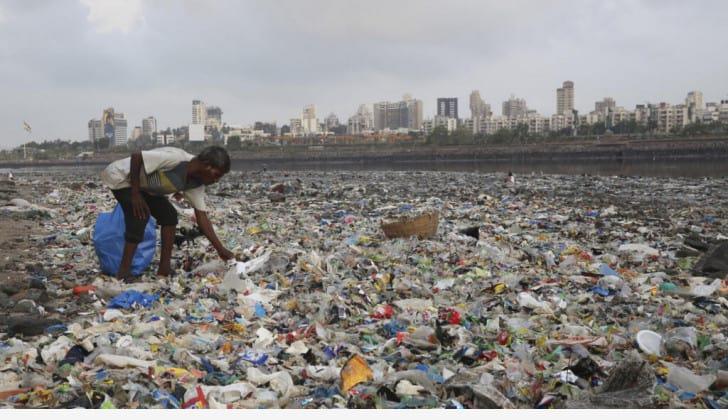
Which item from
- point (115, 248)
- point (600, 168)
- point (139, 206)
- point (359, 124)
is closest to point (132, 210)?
point (139, 206)

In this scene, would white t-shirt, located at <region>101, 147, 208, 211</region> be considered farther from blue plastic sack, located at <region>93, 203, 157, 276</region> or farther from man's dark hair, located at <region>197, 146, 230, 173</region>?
blue plastic sack, located at <region>93, 203, 157, 276</region>

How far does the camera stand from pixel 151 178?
436cm

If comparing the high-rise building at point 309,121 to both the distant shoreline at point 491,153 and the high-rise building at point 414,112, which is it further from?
the distant shoreline at point 491,153

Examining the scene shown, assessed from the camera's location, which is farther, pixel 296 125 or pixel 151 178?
pixel 296 125

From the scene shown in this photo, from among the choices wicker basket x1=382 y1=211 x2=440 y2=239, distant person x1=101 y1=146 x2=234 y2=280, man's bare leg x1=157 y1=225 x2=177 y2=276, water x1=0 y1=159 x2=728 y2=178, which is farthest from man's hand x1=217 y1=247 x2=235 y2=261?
water x1=0 y1=159 x2=728 y2=178

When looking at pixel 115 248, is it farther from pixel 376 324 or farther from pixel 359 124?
pixel 359 124

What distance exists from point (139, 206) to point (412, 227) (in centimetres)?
277

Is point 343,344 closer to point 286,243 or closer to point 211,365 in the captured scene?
point 211,365

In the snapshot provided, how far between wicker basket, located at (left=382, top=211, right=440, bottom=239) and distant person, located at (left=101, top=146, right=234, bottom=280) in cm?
228

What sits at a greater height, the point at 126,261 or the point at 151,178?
the point at 151,178

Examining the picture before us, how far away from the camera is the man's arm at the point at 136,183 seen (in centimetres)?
426

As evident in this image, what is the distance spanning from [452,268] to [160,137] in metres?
144

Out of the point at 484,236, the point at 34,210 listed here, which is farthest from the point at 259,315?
the point at 34,210

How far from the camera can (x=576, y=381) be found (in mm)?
2588
